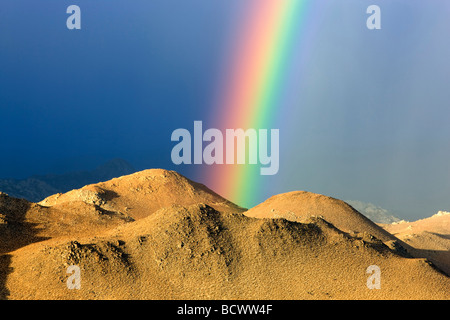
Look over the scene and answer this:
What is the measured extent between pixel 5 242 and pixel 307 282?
19189 mm

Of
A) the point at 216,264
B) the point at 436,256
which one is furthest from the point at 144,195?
the point at 436,256

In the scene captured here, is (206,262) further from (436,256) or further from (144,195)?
(144,195)

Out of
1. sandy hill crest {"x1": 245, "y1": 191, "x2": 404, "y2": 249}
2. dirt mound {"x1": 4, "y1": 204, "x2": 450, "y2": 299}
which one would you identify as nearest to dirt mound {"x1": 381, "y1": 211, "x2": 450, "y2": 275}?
sandy hill crest {"x1": 245, "y1": 191, "x2": 404, "y2": 249}

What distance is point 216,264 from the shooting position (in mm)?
24141

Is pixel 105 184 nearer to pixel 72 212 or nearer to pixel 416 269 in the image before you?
pixel 72 212

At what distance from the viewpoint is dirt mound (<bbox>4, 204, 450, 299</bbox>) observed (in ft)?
72.8

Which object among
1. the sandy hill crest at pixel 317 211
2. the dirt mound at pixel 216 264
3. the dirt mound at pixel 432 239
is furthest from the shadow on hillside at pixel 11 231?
the dirt mound at pixel 432 239

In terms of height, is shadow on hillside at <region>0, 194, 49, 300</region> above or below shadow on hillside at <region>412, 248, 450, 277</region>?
above

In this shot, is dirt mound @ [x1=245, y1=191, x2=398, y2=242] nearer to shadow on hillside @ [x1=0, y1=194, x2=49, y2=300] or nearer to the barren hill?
the barren hill

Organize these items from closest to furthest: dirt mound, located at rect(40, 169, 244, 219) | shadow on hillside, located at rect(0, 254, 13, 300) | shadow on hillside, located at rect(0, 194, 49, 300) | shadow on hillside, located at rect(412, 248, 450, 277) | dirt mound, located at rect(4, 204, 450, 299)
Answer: shadow on hillside, located at rect(0, 254, 13, 300) < dirt mound, located at rect(4, 204, 450, 299) < shadow on hillside, located at rect(0, 194, 49, 300) < shadow on hillside, located at rect(412, 248, 450, 277) < dirt mound, located at rect(40, 169, 244, 219)

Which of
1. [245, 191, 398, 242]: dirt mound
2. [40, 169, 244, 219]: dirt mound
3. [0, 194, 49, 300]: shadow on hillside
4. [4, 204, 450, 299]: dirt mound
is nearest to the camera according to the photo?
[4, 204, 450, 299]: dirt mound

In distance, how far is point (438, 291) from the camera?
79.3 feet

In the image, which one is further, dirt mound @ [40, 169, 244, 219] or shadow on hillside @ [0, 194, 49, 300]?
dirt mound @ [40, 169, 244, 219]

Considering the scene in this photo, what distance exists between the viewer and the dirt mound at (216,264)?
22.2 meters
